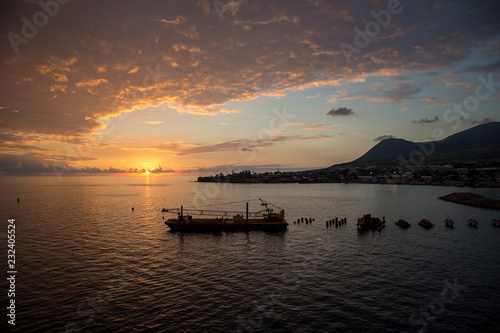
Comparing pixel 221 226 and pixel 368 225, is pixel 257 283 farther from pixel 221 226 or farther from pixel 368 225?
pixel 368 225

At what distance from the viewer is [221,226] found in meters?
65.3

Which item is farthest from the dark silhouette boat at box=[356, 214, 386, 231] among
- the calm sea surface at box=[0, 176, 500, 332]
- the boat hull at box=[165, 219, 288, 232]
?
the boat hull at box=[165, 219, 288, 232]

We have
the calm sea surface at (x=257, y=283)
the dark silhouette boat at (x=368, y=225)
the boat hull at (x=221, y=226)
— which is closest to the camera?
the calm sea surface at (x=257, y=283)

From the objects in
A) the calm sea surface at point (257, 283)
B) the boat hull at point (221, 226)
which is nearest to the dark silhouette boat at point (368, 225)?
the calm sea surface at point (257, 283)

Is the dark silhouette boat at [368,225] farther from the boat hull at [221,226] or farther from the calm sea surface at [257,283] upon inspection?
the boat hull at [221,226]

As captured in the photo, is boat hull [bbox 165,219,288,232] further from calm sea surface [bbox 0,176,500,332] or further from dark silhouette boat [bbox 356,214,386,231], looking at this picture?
dark silhouette boat [bbox 356,214,386,231]

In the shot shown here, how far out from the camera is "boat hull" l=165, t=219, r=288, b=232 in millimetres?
64250

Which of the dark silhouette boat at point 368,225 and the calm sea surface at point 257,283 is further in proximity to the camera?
the dark silhouette boat at point 368,225

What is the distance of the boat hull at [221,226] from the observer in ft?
211

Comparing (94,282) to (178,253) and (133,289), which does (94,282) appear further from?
(178,253)

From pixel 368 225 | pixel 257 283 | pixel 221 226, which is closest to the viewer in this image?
pixel 257 283

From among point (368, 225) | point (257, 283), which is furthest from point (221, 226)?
point (368, 225)

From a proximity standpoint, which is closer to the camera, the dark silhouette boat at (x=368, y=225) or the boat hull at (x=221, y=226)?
the dark silhouette boat at (x=368, y=225)

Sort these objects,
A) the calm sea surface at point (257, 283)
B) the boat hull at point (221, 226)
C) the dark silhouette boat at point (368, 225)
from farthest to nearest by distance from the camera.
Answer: the boat hull at point (221, 226)
the dark silhouette boat at point (368, 225)
the calm sea surface at point (257, 283)
